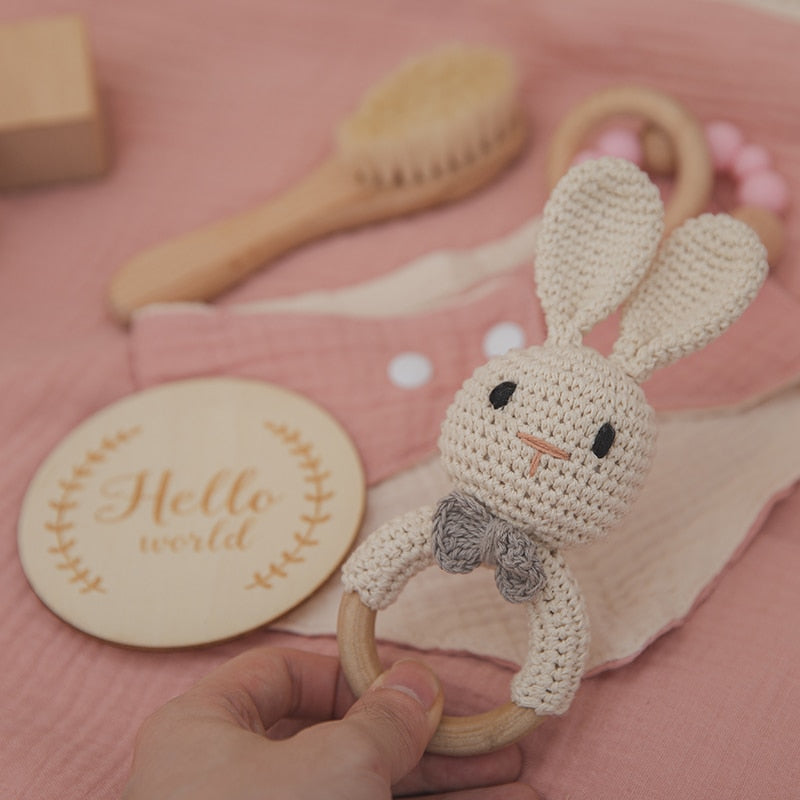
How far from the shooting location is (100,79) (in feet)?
2.86

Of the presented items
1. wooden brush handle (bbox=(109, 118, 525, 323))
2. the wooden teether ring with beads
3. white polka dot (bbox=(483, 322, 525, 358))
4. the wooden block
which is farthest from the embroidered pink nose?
the wooden block

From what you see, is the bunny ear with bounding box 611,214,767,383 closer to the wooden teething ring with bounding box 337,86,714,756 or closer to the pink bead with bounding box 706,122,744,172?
the wooden teething ring with bounding box 337,86,714,756

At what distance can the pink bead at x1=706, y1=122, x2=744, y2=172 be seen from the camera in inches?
28.6

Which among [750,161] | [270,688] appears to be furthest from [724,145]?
[270,688]

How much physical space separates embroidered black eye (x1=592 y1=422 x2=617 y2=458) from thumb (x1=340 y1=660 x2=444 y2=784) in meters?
0.13

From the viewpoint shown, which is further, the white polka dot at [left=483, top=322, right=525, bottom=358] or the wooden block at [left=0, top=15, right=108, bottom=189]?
the wooden block at [left=0, top=15, right=108, bottom=189]

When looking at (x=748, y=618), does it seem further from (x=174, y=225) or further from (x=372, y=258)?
(x=174, y=225)

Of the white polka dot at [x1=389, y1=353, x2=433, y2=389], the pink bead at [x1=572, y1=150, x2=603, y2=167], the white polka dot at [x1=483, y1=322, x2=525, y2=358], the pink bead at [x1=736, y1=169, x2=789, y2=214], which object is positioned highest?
the pink bead at [x1=572, y1=150, x2=603, y2=167]

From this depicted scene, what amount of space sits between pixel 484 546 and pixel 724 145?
1.51 feet

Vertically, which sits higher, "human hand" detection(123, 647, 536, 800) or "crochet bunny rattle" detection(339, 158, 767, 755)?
"crochet bunny rattle" detection(339, 158, 767, 755)

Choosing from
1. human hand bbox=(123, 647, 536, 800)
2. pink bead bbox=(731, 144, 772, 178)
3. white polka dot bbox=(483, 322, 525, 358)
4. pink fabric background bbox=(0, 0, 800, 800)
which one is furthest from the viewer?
pink bead bbox=(731, 144, 772, 178)

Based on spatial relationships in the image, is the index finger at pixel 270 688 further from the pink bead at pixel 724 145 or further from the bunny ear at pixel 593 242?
the pink bead at pixel 724 145

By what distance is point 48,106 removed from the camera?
Answer: 75 cm

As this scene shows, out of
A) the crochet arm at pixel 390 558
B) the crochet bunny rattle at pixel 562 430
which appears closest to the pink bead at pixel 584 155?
the crochet bunny rattle at pixel 562 430
